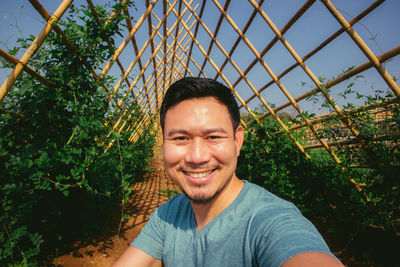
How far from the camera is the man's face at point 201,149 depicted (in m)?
0.85

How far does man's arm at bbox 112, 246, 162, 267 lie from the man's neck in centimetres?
32

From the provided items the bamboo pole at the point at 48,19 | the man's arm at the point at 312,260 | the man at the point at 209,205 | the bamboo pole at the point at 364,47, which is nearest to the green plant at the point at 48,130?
the bamboo pole at the point at 48,19

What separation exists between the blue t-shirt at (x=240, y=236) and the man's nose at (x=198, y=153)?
0.71ft

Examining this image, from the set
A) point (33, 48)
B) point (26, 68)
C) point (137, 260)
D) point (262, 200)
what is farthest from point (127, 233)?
point (262, 200)

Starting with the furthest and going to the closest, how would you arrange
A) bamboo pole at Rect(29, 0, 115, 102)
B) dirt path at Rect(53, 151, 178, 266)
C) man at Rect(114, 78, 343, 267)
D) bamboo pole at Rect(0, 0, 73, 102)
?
dirt path at Rect(53, 151, 178, 266) → bamboo pole at Rect(29, 0, 115, 102) → bamboo pole at Rect(0, 0, 73, 102) → man at Rect(114, 78, 343, 267)

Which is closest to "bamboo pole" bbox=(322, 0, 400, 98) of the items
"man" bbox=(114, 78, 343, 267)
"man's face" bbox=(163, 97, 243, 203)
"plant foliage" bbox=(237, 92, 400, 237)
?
"plant foliage" bbox=(237, 92, 400, 237)

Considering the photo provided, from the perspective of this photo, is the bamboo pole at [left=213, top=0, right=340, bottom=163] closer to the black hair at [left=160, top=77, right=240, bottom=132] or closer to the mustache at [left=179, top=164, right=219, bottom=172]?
the black hair at [left=160, top=77, right=240, bottom=132]

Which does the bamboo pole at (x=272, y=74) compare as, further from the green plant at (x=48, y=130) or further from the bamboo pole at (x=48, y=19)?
the bamboo pole at (x=48, y=19)

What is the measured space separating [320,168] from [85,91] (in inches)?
110

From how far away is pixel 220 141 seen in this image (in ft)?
2.85

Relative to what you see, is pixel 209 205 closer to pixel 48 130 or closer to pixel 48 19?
pixel 48 130

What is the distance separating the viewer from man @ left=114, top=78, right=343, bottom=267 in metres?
0.67

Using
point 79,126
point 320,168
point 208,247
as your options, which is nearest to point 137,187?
point 79,126

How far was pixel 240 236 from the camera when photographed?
0.71 metres
